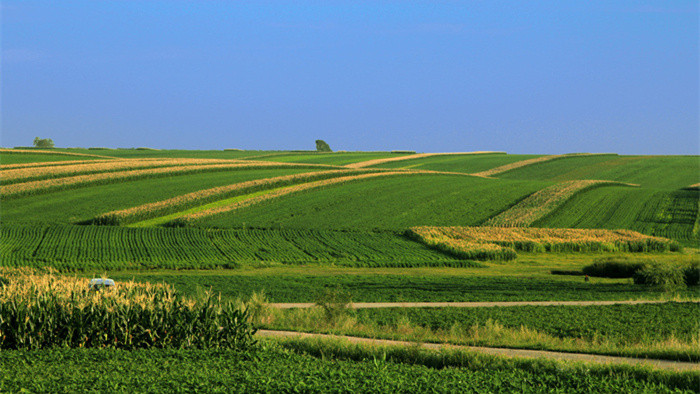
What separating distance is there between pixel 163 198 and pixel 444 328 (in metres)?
49.1

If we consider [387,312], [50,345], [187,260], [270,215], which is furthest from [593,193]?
[50,345]

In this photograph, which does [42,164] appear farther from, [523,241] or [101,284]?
[101,284]

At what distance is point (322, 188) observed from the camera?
78.1 metres

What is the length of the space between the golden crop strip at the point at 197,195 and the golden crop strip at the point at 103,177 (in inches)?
531

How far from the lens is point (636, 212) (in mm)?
69500

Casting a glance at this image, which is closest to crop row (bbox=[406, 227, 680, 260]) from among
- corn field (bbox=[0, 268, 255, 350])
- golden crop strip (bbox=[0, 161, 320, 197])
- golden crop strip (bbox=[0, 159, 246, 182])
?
corn field (bbox=[0, 268, 255, 350])

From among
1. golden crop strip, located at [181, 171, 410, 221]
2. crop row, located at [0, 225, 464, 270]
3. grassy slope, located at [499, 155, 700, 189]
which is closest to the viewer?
crop row, located at [0, 225, 464, 270]

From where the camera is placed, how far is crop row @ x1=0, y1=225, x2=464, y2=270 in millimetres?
43250

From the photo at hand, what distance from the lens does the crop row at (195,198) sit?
57.2 meters

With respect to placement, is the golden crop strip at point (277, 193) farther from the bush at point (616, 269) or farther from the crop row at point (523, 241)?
the bush at point (616, 269)

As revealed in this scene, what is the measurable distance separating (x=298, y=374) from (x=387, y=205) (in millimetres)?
56823

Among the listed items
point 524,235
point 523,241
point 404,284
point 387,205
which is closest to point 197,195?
point 387,205

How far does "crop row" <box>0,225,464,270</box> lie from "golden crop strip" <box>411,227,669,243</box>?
13.3ft

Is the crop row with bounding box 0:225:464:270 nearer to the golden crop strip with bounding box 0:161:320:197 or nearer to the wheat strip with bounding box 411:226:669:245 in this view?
the wheat strip with bounding box 411:226:669:245
